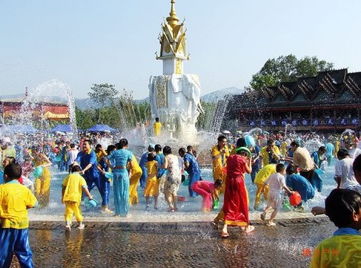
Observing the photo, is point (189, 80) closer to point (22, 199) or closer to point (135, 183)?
point (135, 183)

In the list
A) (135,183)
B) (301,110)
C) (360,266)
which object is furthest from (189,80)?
(301,110)

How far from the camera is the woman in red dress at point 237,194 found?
7054mm

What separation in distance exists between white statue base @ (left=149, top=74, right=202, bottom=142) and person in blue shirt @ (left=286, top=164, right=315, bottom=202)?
1351 cm

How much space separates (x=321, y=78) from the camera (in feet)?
157

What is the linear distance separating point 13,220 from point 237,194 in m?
3.85

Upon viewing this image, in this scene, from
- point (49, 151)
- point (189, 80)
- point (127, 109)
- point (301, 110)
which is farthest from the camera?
point (301, 110)

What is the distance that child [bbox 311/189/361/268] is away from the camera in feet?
7.58

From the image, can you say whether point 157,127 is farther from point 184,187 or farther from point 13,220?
point 13,220

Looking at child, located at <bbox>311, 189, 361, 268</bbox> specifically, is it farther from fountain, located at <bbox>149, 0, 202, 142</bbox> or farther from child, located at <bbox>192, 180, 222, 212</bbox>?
fountain, located at <bbox>149, 0, 202, 142</bbox>

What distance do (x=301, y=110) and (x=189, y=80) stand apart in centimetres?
A: 2667

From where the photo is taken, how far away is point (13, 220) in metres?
4.51

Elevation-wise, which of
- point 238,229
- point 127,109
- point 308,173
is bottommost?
point 238,229

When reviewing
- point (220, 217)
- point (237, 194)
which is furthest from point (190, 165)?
point (237, 194)

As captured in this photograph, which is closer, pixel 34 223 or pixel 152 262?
pixel 152 262
